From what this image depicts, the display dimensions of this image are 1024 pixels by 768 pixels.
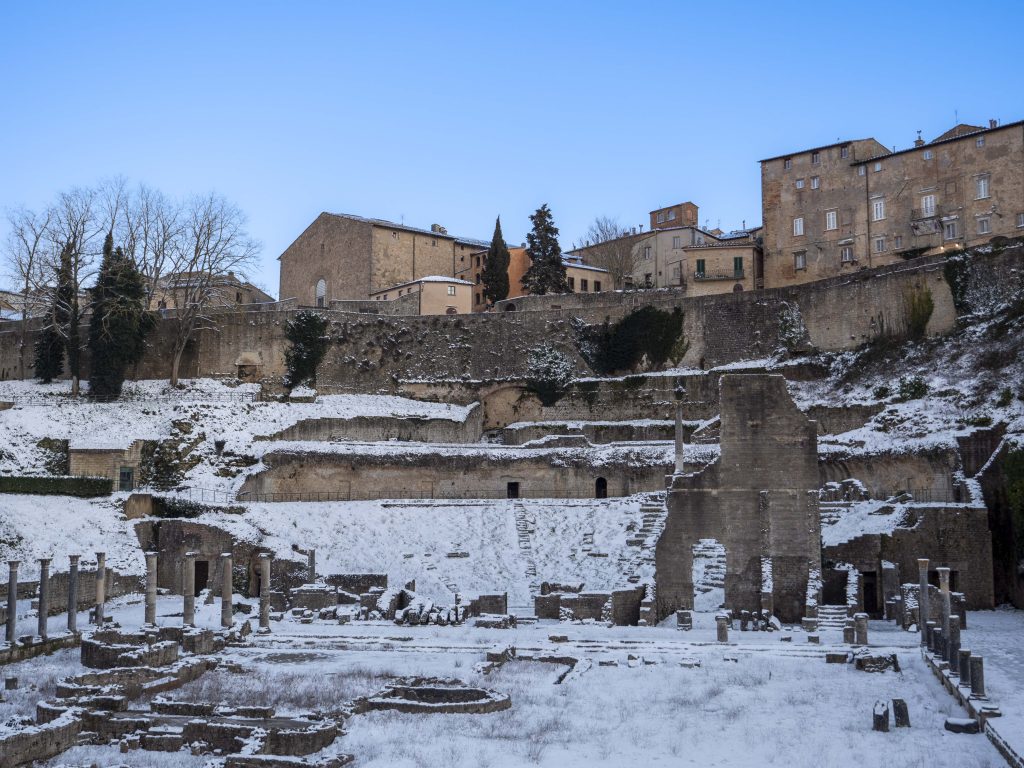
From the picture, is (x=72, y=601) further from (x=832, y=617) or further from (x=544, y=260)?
(x=544, y=260)

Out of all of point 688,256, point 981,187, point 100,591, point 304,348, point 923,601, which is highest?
point 981,187

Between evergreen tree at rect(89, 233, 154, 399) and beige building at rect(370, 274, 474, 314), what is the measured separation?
16727 mm

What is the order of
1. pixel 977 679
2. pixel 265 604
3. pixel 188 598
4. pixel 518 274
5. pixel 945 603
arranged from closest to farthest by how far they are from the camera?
pixel 977 679, pixel 945 603, pixel 188 598, pixel 265 604, pixel 518 274

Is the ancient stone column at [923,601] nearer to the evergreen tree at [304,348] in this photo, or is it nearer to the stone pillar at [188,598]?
the stone pillar at [188,598]

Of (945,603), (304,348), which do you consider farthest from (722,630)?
(304,348)

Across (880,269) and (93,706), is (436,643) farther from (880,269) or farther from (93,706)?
(880,269)

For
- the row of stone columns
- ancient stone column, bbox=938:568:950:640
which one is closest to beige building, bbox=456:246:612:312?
the row of stone columns

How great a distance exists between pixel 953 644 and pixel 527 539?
20.9 meters

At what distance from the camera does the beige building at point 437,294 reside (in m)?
68.7

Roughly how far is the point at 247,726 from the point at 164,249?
44.8m

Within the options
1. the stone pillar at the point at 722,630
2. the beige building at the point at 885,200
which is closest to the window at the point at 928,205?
the beige building at the point at 885,200

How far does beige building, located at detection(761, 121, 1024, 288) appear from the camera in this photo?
56.7 meters

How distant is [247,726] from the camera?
1947cm

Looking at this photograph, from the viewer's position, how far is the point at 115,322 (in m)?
57.4
